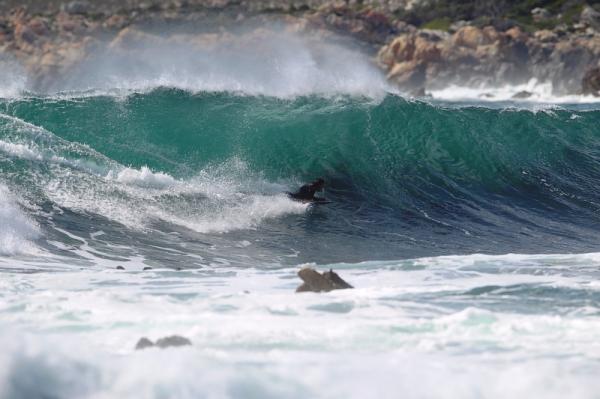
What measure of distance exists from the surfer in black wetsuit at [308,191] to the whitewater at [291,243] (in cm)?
38

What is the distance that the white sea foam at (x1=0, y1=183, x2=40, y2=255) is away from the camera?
→ 1554 centimetres

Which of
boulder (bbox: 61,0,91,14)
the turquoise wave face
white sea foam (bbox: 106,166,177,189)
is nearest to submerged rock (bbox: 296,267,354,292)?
the turquoise wave face

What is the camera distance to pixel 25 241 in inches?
631

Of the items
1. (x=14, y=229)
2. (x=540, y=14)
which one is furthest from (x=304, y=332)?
(x=540, y=14)

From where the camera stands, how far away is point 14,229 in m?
16.4

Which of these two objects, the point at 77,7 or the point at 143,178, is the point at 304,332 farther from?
the point at 77,7

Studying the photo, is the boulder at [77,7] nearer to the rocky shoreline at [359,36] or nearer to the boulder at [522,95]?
the rocky shoreline at [359,36]

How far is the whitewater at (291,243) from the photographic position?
26.1ft

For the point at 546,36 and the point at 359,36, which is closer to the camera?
the point at 546,36

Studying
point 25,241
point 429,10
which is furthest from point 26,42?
point 25,241

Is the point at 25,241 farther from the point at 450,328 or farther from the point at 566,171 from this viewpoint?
the point at 566,171

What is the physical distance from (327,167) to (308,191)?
8.88 ft

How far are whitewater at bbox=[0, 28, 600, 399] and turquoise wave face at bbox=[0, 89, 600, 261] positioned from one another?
8 cm

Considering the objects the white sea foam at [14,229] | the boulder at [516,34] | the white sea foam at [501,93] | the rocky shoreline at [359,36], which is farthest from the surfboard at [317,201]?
the boulder at [516,34]
